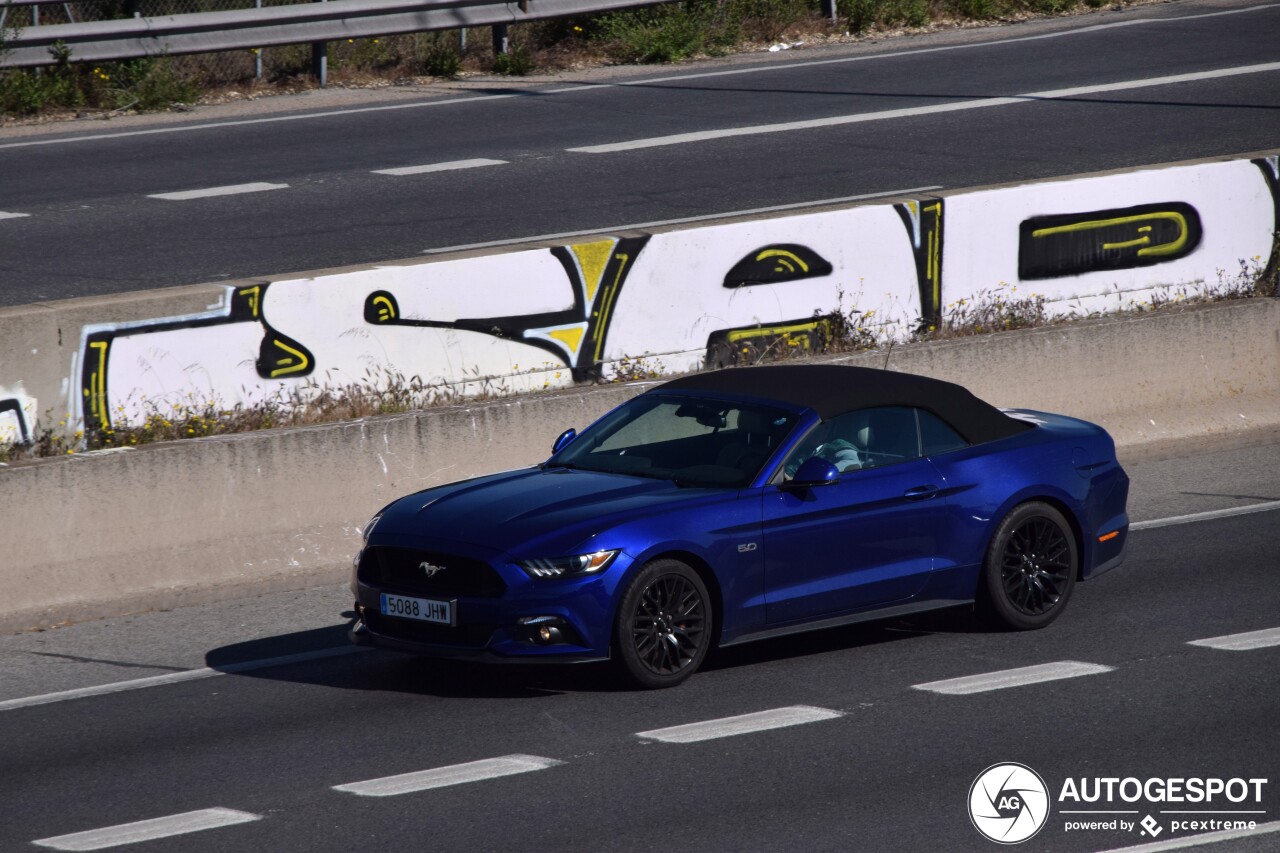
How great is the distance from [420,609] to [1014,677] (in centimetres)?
286

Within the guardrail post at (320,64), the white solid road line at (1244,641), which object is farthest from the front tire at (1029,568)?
the guardrail post at (320,64)

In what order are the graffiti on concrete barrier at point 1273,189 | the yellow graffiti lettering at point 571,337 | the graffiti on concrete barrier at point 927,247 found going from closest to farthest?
1. the yellow graffiti lettering at point 571,337
2. the graffiti on concrete barrier at point 927,247
3. the graffiti on concrete barrier at point 1273,189

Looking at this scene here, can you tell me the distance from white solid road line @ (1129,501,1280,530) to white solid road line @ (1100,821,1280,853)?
559 cm

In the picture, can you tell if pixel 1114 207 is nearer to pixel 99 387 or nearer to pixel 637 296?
pixel 637 296

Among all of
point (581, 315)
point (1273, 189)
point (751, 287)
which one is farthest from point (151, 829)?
point (1273, 189)

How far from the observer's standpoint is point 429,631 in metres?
8.20

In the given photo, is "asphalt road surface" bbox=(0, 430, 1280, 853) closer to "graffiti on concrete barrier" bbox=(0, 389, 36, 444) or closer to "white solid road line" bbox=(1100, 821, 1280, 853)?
"white solid road line" bbox=(1100, 821, 1280, 853)

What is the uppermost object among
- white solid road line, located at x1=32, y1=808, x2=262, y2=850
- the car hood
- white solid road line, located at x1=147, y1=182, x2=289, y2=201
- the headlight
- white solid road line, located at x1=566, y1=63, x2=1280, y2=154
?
white solid road line, located at x1=566, y1=63, x2=1280, y2=154

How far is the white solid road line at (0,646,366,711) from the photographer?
8.61 meters

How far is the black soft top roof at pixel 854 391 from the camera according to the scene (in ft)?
29.7

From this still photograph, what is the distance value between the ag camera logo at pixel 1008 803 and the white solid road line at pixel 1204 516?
203 inches

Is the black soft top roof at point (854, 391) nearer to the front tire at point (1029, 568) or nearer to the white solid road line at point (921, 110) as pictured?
the front tire at point (1029, 568)

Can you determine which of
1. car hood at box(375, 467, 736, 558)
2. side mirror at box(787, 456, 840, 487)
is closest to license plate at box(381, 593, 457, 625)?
car hood at box(375, 467, 736, 558)
